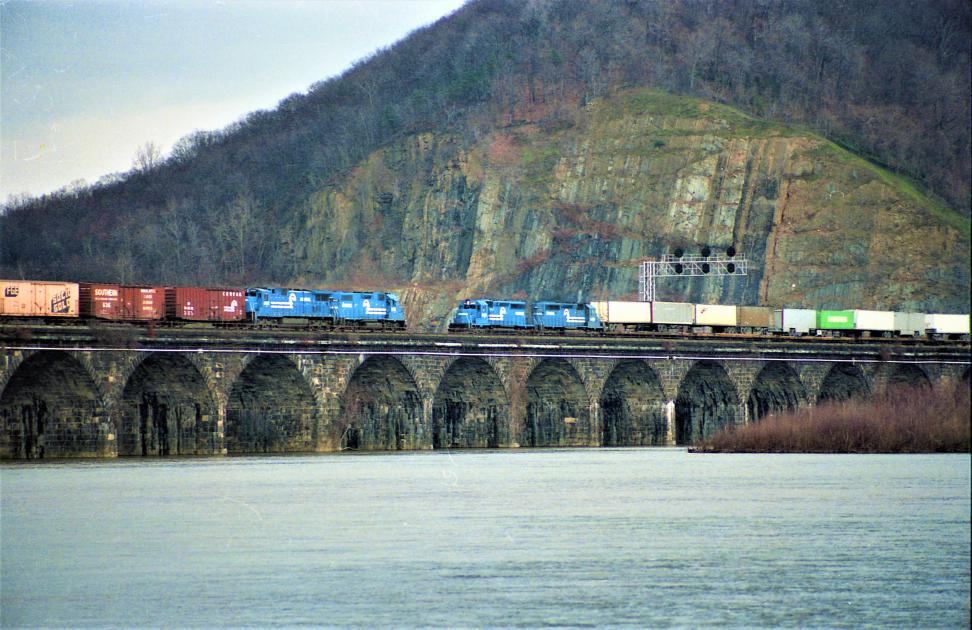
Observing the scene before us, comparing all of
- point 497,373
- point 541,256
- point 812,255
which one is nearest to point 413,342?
point 497,373

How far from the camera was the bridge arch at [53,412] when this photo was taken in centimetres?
7419

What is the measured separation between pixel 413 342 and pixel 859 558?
53.4 m

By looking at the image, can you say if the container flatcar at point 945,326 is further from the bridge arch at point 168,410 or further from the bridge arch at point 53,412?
the bridge arch at point 53,412

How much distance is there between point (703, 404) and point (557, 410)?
12.3 m

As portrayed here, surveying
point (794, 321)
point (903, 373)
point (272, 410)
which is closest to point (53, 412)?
point (272, 410)

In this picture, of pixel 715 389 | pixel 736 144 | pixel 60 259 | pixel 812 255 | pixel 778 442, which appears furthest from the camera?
pixel 60 259

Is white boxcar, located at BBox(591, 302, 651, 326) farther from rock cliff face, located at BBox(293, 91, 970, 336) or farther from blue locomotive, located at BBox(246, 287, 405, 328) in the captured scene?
rock cliff face, located at BBox(293, 91, 970, 336)

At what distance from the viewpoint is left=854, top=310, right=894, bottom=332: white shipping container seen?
11419cm

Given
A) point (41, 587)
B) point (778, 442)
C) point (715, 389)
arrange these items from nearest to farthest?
point (41, 587) → point (778, 442) → point (715, 389)

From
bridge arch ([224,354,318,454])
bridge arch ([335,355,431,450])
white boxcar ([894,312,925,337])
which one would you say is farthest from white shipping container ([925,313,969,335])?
bridge arch ([224,354,318,454])

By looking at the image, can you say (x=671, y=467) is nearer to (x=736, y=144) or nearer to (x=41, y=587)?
(x=41, y=587)

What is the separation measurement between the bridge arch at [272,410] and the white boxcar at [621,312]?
29204mm

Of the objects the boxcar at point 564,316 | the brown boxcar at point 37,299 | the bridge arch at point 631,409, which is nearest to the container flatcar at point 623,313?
the boxcar at point 564,316

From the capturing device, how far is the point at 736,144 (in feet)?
513
